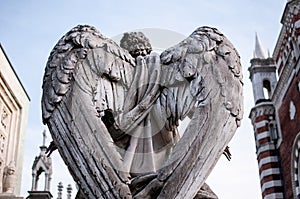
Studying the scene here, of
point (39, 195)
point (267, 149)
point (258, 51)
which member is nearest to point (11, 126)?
point (39, 195)

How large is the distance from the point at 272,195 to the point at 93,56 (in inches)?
502

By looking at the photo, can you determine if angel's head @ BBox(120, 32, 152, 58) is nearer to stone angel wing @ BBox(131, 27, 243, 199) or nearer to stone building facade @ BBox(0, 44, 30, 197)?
stone angel wing @ BBox(131, 27, 243, 199)

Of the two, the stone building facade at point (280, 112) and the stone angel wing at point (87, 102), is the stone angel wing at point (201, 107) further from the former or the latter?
the stone building facade at point (280, 112)

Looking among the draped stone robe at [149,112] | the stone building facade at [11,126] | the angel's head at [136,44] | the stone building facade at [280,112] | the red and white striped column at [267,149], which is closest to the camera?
the draped stone robe at [149,112]

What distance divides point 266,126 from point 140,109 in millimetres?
13054

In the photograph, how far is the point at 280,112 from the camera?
13.3m

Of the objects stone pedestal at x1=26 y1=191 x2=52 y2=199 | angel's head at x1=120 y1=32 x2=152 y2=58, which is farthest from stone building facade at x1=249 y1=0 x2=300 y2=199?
angel's head at x1=120 y1=32 x2=152 y2=58

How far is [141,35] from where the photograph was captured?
1.32 m

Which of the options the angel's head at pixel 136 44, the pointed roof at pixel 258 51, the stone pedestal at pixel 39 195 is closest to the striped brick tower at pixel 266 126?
the pointed roof at pixel 258 51

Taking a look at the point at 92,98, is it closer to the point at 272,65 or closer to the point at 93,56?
the point at 93,56

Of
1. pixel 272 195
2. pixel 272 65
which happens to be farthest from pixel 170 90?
pixel 272 65

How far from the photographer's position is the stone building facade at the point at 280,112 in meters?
11.8

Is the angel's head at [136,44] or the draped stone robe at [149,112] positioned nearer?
the draped stone robe at [149,112]

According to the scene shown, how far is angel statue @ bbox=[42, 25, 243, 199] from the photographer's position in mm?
991
